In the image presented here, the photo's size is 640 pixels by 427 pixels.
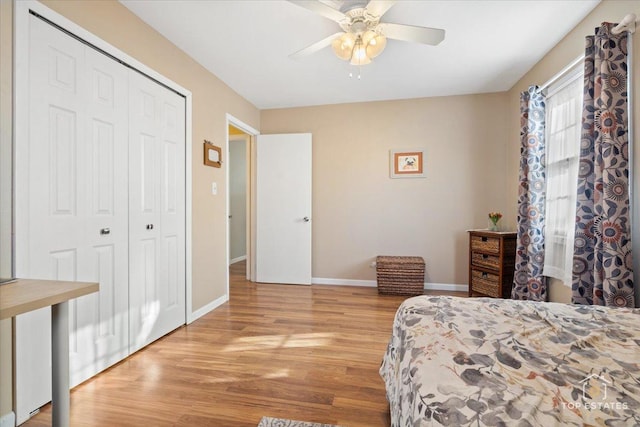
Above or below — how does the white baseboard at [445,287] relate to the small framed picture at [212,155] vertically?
below

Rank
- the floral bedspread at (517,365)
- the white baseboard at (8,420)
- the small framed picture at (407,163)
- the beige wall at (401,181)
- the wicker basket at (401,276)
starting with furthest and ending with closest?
the small framed picture at (407,163)
the beige wall at (401,181)
the wicker basket at (401,276)
the white baseboard at (8,420)
the floral bedspread at (517,365)

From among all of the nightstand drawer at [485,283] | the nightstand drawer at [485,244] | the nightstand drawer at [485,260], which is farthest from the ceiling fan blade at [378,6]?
the nightstand drawer at [485,283]

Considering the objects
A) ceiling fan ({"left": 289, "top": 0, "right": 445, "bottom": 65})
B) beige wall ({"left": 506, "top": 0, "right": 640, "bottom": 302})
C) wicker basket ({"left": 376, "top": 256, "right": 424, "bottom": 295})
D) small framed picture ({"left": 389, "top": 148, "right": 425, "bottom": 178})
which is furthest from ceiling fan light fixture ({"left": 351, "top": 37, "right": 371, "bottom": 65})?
wicker basket ({"left": 376, "top": 256, "right": 424, "bottom": 295})

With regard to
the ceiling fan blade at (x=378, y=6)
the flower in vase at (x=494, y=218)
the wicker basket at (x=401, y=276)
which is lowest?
the wicker basket at (x=401, y=276)

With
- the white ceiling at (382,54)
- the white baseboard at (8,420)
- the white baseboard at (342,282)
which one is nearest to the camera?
the white baseboard at (8,420)

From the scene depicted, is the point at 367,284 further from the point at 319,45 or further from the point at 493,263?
the point at 319,45

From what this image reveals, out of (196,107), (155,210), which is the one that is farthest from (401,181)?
(155,210)

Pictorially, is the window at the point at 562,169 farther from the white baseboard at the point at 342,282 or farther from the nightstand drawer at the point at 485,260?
the white baseboard at the point at 342,282

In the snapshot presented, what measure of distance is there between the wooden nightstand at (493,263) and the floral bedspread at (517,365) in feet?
5.80

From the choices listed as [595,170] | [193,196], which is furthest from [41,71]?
[595,170]

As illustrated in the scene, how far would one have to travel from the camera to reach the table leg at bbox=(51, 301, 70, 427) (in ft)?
3.62

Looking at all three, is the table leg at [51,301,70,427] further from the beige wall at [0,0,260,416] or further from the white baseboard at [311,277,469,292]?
the white baseboard at [311,277,469,292]

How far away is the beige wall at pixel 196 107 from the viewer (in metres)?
1.70

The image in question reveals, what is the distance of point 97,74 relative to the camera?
74.8 inches
